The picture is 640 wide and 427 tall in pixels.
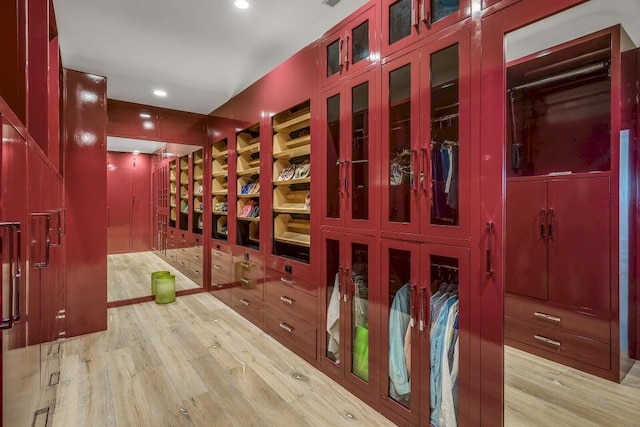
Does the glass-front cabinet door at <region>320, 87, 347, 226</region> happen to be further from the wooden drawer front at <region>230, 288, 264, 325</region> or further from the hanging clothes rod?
the wooden drawer front at <region>230, 288, 264, 325</region>

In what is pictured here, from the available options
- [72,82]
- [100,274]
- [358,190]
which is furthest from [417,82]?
[100,274]

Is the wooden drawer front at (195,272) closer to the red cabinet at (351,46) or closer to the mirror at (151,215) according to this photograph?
the mirror at (151,215)

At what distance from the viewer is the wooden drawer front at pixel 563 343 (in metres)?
1.57

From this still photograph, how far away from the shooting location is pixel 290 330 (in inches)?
107

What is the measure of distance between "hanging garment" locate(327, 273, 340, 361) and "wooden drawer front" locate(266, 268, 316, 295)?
20cm

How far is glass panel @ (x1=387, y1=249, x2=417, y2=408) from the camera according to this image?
1.77 meters

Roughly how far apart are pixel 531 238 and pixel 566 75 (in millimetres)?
828

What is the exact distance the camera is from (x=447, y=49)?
156cm

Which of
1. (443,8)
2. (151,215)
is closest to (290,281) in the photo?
(443,8)

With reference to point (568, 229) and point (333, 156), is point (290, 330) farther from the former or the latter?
point (568, 229)

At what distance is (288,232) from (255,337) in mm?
1048

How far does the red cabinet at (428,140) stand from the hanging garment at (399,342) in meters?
0.41

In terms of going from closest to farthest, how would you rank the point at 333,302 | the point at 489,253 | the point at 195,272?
the point at 489,253 → the point at 333,302 → the point at 195,272

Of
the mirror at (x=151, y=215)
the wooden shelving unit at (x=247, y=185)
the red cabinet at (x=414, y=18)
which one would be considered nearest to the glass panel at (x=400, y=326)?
the red cabinet at (x=414, y=18)
